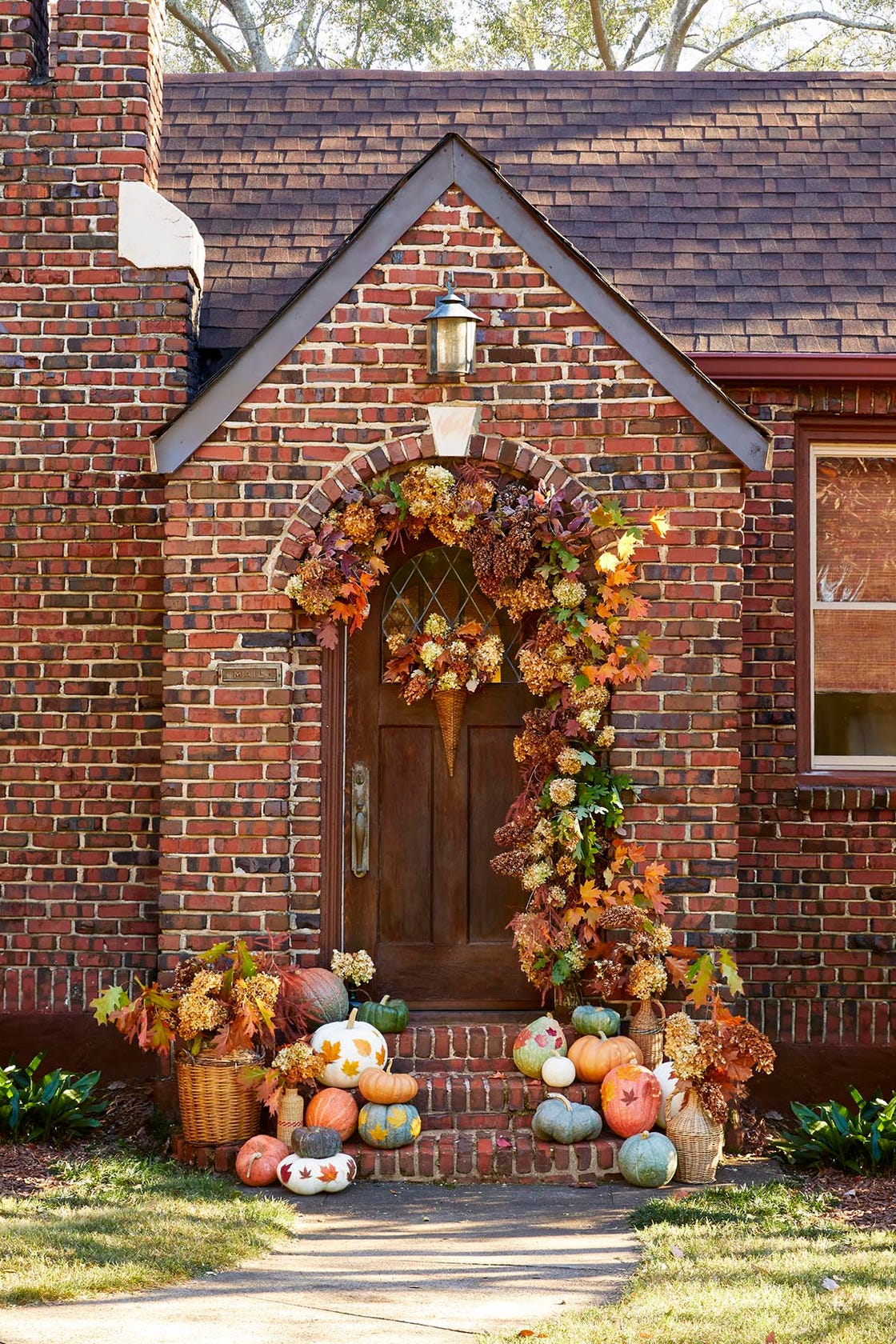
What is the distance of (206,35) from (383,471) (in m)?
15.0

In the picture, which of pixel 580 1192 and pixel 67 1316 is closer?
pixel 67 1316

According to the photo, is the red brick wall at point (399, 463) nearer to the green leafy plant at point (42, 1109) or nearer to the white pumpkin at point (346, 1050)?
the white pumpkin at point (346, 1050)

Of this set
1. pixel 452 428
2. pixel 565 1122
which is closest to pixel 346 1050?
pixel 565 1122

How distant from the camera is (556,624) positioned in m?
6.29

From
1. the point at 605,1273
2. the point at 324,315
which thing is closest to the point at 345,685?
the point at 324,315

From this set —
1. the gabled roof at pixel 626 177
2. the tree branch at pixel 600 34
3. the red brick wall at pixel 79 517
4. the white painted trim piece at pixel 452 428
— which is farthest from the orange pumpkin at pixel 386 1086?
the tree branch at pixel 600 34

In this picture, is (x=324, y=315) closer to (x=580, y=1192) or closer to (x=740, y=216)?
(x=740, y=216)

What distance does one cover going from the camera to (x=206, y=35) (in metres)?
18.8

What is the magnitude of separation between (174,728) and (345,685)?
2.73 ft

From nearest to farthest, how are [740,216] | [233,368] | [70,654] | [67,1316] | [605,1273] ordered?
[67,1316] → [605,1273] → [233,368] → [70,654] → [740,216]

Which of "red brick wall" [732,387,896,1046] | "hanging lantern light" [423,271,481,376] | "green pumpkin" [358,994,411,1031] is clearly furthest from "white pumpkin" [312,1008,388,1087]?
"hanging lantern light" [423,271,481,376]

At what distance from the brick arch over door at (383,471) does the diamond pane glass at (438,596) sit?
532mm

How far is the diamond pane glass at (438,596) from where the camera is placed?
6621mm

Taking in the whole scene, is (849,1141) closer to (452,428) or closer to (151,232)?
(452,428)
